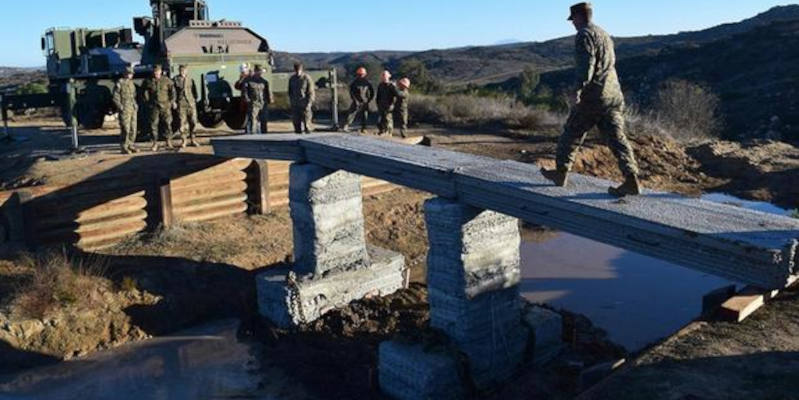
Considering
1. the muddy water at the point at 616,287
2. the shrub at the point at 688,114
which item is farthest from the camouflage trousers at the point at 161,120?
the shrub at the point at 688,114

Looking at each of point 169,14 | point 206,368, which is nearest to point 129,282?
point 206,368

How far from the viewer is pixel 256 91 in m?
12.5

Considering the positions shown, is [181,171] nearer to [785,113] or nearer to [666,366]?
[666,366]

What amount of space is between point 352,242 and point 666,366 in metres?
4.42

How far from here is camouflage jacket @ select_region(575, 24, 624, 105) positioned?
18.6 ft

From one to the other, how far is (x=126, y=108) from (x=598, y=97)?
27.1ft

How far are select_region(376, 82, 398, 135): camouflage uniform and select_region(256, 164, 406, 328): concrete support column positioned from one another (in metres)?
4.24

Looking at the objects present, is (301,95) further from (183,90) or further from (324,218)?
(324,218)

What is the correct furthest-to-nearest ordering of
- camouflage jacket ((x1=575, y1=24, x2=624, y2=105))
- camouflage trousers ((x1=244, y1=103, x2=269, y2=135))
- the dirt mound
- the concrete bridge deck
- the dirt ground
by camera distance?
the dirt mound
camouflage trousers ((x1=244, y1=103, x2=269, y2=135))
the dirt ground
camouflage jacket ((x1=575, y1=24, x2=624, y2=105))
the concrete bridge deck

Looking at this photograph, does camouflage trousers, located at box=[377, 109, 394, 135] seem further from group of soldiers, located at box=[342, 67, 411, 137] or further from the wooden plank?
the wooden plank

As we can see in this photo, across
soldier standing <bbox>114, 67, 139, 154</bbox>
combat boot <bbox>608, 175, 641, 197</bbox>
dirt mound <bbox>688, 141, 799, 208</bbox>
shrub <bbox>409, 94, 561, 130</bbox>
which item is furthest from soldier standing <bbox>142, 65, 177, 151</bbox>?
dirt mound <bbox>688, 141, 799, 208</bbox>

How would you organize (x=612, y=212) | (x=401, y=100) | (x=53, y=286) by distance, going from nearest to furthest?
(x=612, y=212) < (x=53, y=286) < (x=401, y=100)

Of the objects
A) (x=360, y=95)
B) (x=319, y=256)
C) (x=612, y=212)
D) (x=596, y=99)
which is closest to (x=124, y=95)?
(x=360, y=95)

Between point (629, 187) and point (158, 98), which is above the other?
point (158, 98)
